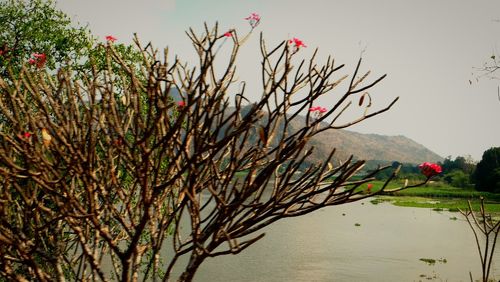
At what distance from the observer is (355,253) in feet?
82.9

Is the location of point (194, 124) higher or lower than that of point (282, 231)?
higher

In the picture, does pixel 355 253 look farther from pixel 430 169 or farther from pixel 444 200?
pixel 444 200

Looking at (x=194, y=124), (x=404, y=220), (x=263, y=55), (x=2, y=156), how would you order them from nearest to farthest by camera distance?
(x=2, y=156)
(x=194, y=124)
(x=263, y=55)
(x=404, y=220)

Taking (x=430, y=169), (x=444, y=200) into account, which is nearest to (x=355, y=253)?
(x=430, y=169)

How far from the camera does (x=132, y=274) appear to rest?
3.23 meters

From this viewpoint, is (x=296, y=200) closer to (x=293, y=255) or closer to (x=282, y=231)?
(x=293, y=255)

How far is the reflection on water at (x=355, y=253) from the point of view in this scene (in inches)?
803

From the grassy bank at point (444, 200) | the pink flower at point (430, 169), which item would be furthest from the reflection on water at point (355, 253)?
the pink flower at point (430, 169)

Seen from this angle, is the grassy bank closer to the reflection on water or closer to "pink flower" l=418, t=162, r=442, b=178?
the reflection on water

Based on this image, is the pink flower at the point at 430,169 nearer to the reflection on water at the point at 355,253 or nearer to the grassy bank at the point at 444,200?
the reflection on water at the point at 355,253

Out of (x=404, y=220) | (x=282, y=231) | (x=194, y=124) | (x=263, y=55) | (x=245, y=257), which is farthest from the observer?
(x=404, y=220)

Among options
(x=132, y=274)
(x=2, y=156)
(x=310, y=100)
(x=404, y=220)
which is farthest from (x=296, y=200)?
(x=404, y=220)

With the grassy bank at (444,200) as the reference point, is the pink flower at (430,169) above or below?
above

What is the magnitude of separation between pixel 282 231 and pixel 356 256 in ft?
25.5
